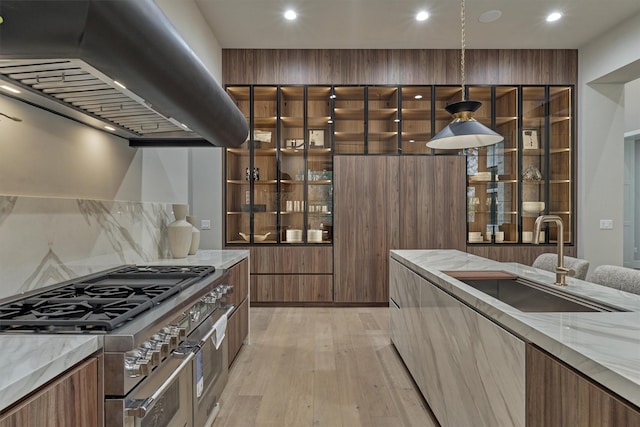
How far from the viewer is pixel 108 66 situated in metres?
0.95

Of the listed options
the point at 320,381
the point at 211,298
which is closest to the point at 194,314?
the point at 211,298

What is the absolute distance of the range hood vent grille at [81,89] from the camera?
45.6 inches

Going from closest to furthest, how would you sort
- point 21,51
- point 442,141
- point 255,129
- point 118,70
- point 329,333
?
point 21,51 < point 118,70 < point 442,141 < point 329,333 < point 255,129

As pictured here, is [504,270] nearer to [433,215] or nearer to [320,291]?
[433,215]

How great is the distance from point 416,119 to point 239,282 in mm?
3367

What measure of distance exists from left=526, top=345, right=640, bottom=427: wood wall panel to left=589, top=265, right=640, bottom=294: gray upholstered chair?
59.3 inches

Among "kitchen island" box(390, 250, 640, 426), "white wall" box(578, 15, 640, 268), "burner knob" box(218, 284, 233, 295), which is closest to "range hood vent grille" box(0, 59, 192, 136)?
"burner knob" box(218, 284, 233, 295)

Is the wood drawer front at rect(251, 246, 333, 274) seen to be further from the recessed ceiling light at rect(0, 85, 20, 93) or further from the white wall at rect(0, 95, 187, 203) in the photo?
the recessed ceiling light at rect(0, 85, 20, 93)

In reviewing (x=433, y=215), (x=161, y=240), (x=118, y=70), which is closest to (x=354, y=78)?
(x=433, y=215)

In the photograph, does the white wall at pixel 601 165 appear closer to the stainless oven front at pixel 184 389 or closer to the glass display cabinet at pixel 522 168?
the glass display cabinet at pixel 522 168

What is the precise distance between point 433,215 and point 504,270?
2427mm

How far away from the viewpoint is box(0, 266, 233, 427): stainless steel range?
108 centimetres

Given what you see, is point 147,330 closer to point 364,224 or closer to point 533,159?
point 364,224

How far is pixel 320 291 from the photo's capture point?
469cm
